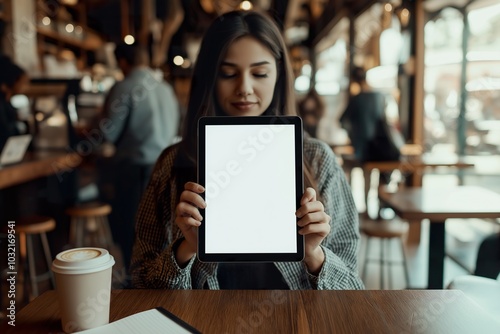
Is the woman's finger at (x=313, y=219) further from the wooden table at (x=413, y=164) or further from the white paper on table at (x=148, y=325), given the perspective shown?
the wooden table at (x=413, y=164)

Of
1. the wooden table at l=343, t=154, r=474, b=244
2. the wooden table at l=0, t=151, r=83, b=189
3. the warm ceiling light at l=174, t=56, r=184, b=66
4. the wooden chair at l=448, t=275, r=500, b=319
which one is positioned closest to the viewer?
the wooden chair at l=448, t=275, r=500, b=319

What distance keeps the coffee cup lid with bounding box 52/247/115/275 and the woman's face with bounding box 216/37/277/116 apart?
54 centimetres

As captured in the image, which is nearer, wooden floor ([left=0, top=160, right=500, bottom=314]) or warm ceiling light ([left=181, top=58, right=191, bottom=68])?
warm ceiling light ([left=181, top=58, right=191, bottom=68])

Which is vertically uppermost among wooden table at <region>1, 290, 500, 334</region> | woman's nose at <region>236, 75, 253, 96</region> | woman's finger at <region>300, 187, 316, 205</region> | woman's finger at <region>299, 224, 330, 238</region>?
woman's nose at <region>236, 75, 253, 96</region>

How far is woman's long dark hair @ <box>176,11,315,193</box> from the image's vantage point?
120cm

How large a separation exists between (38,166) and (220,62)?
2120 millimetres

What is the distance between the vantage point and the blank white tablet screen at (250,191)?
2.99ft

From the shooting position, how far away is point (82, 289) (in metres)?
0.76

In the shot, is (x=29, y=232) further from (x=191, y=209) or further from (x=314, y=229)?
(x=314, y=229)

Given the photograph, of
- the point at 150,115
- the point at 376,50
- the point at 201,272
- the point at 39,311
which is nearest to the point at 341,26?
the point at 376,50

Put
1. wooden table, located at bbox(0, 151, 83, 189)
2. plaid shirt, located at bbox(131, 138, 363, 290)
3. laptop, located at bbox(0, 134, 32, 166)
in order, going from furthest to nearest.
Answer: laptop, located at bbox(0, 134, 32, 166), wooden table, located at bbox(0, 151, 83, 189), plaid shirt, located at bbox(131, 138, 363, 290)

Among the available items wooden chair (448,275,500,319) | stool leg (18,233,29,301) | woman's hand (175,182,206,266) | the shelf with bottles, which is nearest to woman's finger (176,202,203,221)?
woman's hand (175,182,206,266)

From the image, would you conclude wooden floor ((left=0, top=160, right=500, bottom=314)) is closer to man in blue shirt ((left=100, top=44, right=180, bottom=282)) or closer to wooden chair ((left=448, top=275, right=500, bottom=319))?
man in blue shirt ((left=100, top=44, right=180, bottom=282))

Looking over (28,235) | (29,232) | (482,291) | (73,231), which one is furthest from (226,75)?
(73,231)
